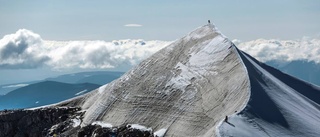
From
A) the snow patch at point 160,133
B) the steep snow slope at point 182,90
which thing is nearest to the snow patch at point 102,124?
the steep snow slope at point 182,90

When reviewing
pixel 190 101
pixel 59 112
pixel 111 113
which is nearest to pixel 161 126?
pixel 190 101

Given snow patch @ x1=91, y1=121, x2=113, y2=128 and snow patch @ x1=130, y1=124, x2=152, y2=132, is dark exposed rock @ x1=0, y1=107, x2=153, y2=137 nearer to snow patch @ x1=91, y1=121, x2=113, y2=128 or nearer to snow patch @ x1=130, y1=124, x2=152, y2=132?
snow patch @ x1=91, y1=121, x2=113, y2=128

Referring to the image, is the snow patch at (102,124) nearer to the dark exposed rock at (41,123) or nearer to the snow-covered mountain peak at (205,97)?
the snow-covered mountain peak at (205,97)

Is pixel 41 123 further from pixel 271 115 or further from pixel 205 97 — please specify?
pixel 271 115

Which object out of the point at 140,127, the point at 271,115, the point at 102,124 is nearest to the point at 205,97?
the point at 140,127

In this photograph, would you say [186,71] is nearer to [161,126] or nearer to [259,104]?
[161,126]

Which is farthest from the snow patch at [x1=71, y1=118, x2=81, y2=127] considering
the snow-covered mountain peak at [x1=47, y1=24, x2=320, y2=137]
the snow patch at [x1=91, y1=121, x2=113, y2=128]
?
the snow patch at [x1=91, y1=121, x2=113, y2=128]

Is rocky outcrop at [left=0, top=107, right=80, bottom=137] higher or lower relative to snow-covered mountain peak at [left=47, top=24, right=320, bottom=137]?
lower
